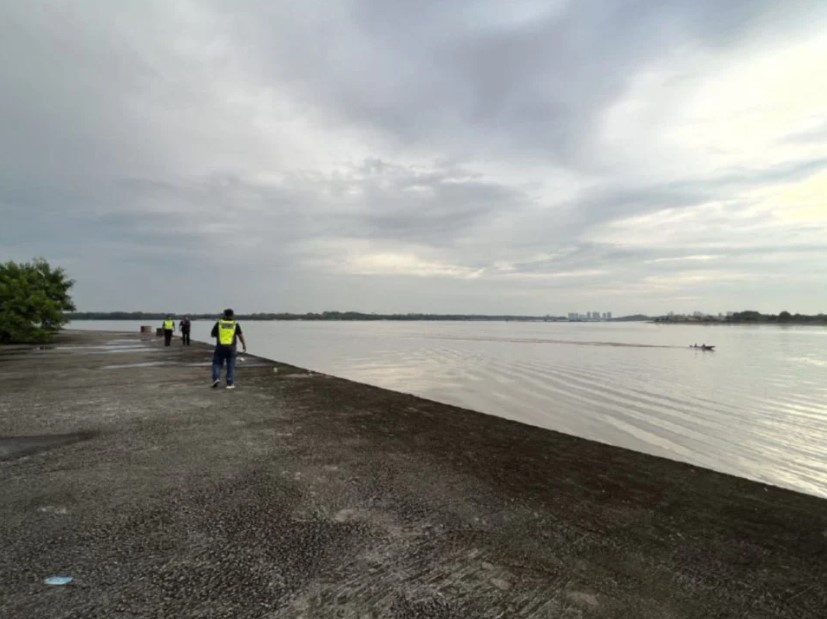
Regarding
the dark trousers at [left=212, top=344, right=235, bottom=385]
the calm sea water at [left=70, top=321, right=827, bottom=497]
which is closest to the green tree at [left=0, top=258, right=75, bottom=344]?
the calm sea water at [left=70, top=321, right=827, bottom=497]

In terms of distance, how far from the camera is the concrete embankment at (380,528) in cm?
263

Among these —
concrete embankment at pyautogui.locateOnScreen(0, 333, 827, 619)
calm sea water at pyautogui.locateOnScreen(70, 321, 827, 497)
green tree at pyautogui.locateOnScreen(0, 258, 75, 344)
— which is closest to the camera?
concrete embankment at pyautogui.locateOnScreen(0, 333, 827, 619)

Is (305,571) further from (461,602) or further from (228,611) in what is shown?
(461,602)

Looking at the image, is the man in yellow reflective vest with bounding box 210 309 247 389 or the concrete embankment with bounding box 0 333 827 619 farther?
the man in yellow reflective vest with bounding box 210 309 247 389

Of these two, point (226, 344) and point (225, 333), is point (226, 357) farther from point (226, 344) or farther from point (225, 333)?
point (225, 333)

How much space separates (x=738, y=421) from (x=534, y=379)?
8.42 m

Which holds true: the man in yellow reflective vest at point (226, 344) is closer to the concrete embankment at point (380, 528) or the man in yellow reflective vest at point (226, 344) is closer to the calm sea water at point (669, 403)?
the calm sea water at point (669, 403)

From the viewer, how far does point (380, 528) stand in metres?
A: 3.53

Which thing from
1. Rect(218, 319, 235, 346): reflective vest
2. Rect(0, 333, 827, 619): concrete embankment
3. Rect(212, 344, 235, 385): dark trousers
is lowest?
Rect(0, 333, 827, 619): concrete embankment

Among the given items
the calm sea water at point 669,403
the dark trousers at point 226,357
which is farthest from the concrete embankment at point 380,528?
the dark trousers at point 226,357

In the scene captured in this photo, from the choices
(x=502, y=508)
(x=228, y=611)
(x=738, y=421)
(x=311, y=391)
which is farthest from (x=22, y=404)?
(x=738, y=421)

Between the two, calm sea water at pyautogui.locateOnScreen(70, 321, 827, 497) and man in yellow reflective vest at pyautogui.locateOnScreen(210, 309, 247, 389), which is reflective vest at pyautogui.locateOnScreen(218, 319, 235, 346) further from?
calm sea water at pyautogui.locateOnScreen(70, 321, 827, 497)

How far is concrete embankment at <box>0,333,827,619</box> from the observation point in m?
2.63

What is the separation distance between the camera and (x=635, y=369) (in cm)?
2402
